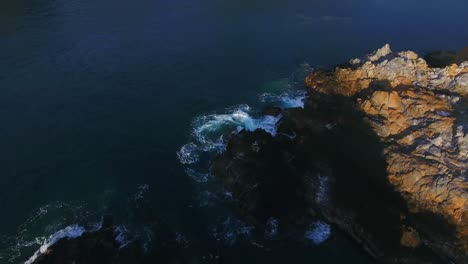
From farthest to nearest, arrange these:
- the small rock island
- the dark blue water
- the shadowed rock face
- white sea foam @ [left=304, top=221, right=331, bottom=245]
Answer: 1. the dark blue water
2. white sea foam @ [left=304, top=221, right=331, bottom=245]
3. the shadowed rock face
4. the small rock island

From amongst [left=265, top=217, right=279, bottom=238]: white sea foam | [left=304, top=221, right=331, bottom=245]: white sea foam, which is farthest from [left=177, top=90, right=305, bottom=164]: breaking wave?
[left=304, top=221, right=331, bottom=245]: white sea foam

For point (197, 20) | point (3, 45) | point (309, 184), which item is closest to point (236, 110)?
point (309, 184)

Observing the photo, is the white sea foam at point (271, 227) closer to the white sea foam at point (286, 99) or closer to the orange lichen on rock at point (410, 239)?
the orange lichen on rock at point (410, 239)

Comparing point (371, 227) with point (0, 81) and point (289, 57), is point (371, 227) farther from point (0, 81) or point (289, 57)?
point (0, 81)

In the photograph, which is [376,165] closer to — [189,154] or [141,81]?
[189,154]

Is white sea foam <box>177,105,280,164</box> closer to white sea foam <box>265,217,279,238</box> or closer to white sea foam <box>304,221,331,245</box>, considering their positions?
white sea foam <box>265,217,279,238</box>

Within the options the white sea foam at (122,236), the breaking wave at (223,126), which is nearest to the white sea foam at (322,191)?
the breaking wave at (223,126)
